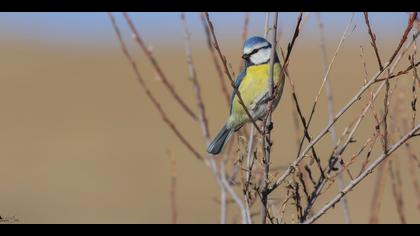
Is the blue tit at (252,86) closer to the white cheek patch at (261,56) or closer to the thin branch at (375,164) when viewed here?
the white cheek patch at (261,56)

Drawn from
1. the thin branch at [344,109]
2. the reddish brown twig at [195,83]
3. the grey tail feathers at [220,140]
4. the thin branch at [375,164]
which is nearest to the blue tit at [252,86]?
the grey tail feathers at [220,140]

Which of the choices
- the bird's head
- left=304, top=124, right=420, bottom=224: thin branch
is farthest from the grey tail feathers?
left=304, top=124, right=420, bottom=224: thin branch

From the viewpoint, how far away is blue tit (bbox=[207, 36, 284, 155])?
3.94 m

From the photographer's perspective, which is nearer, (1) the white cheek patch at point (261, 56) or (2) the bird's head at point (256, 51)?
(2) the bird's head at point (256, 51)

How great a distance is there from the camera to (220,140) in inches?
155

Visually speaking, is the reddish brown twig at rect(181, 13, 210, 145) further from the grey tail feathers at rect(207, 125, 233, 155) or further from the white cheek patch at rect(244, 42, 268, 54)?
the white cheek patch at rect(244, 42, 268, 54)

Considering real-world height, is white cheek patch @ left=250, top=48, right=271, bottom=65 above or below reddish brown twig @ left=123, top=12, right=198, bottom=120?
above

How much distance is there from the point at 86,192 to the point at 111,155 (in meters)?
2.95

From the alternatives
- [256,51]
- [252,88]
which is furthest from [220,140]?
[256,51]

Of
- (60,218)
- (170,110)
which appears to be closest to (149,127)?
(170,110)

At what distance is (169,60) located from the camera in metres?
31.9

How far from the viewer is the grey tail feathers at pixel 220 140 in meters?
3.77

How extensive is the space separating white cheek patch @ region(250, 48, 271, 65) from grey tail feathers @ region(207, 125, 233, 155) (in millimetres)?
439
